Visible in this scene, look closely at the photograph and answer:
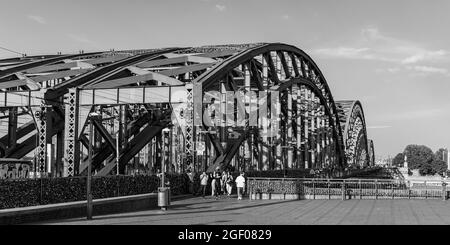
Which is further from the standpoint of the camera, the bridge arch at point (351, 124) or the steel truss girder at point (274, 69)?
the bridge arch at point (351, 124)

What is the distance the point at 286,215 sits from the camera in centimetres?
2466

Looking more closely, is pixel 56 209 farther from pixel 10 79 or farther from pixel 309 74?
pixel 309 74

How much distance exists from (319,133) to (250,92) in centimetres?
3861

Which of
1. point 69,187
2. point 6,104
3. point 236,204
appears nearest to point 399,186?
point 236,204

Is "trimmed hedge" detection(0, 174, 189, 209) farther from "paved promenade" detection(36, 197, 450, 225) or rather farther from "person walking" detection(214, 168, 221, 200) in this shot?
"paved promenade" detection(36, 197, 450, 225)

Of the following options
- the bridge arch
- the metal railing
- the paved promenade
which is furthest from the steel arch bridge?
the bridge arch

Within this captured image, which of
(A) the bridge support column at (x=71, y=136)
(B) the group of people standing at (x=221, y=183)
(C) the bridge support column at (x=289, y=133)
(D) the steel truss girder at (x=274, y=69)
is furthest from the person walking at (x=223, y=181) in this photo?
(C) the bridge support column at (x=289, y=133)

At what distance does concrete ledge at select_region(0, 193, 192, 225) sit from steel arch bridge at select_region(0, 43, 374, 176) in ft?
8.48

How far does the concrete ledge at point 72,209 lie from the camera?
64.1ft

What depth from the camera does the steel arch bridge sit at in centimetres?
3853

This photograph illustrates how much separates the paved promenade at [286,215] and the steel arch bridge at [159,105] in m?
3.73

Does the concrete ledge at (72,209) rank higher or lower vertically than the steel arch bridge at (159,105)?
lower

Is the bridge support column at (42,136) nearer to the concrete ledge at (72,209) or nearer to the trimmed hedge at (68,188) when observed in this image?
the trimmed hedge at (68,188)

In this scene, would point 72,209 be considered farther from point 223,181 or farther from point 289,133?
point 289,133
